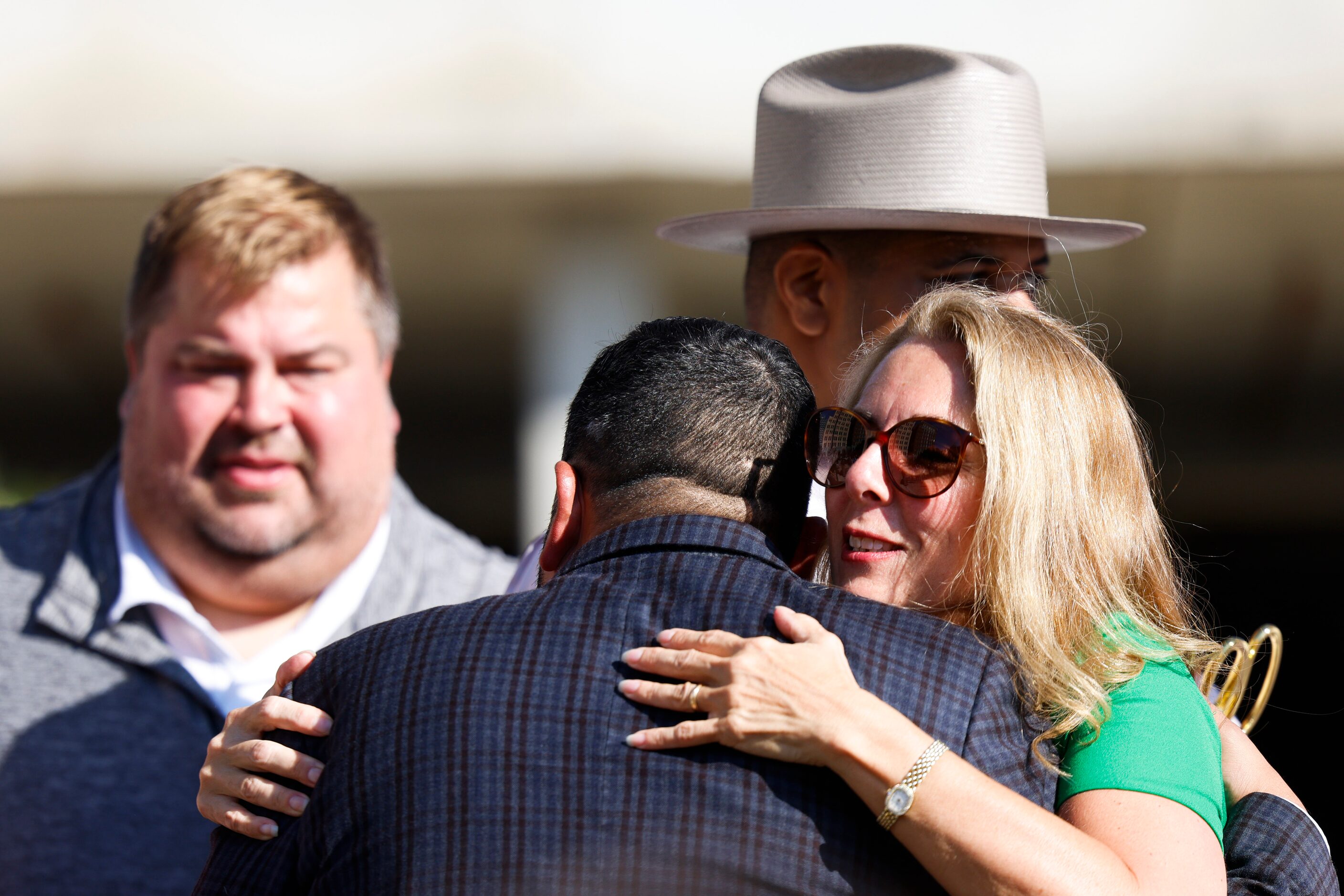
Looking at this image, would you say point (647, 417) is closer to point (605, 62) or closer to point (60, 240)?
point (605, 62)

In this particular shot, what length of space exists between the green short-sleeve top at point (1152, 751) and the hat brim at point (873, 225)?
49.8 inches

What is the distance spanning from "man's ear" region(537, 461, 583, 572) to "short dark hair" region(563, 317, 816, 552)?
0.02m

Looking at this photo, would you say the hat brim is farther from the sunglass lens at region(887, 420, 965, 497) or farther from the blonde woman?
the sunglass lens at region(887, 420, 965, 497)

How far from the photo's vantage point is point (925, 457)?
1663 mm

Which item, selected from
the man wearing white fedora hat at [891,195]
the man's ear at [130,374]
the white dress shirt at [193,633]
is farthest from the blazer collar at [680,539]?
the man's ear at [130,374]

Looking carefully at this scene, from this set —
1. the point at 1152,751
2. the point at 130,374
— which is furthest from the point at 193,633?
the point at 1152,751

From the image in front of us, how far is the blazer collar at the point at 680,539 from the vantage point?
4.73ft

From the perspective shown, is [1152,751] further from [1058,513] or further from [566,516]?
[566,516]

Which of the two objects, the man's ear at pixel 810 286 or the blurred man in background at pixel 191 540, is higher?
the man's ear at pixel 810 286

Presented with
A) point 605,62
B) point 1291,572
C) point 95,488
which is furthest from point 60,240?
point 1291,572

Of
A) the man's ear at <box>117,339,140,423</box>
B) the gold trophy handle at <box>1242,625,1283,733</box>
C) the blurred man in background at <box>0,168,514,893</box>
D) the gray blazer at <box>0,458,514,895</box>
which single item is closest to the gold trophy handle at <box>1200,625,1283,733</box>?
the gold trophy handle at <box>1242,625,1283,733</box>

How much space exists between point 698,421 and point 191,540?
2.11m

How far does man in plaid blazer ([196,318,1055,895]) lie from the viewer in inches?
50.9

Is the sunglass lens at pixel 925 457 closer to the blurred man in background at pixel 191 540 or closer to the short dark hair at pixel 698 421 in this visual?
the short dark hair at pixel 698 421
